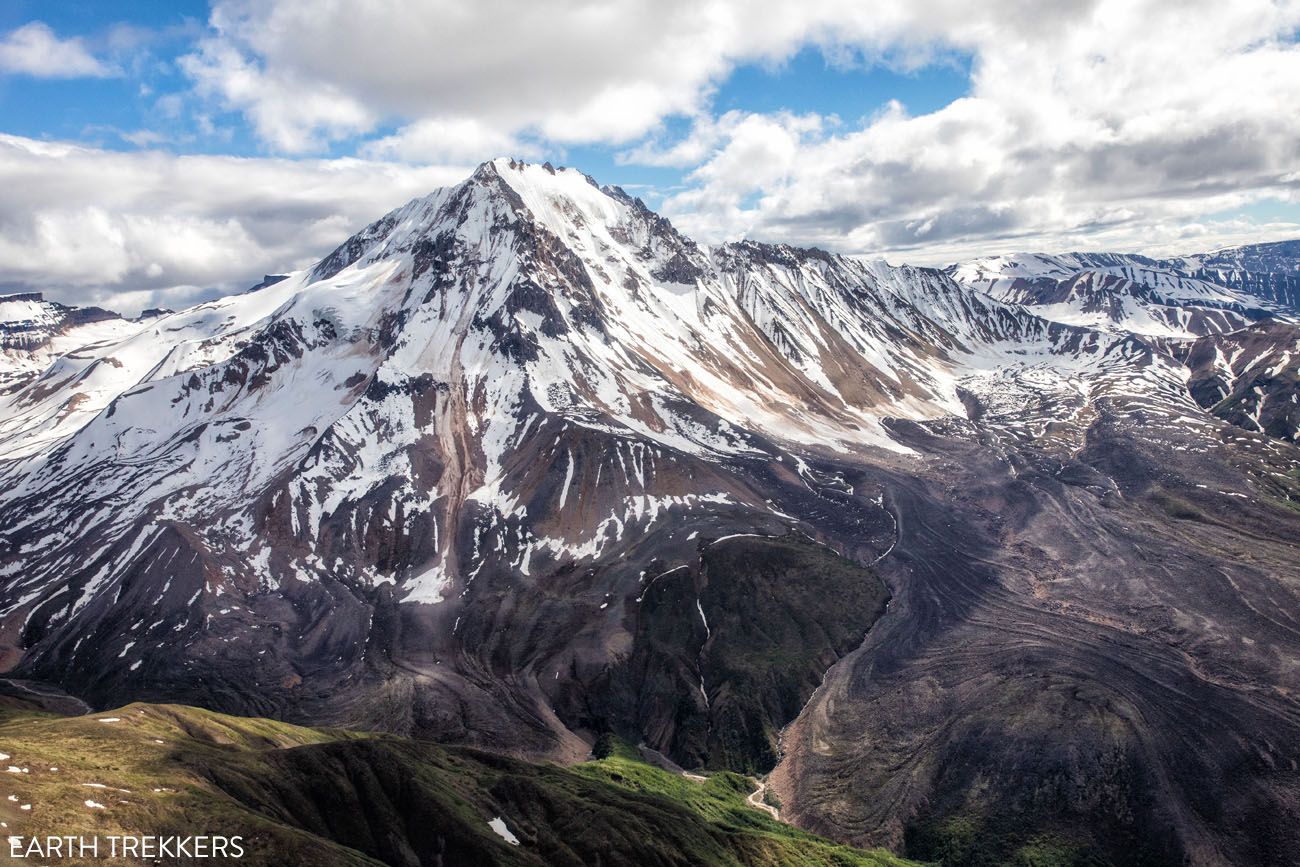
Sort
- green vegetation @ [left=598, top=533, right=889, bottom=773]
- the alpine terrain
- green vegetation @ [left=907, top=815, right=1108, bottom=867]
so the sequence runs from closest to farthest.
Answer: the alpine terrain
green vegetation @ [left=907, top=815, right=1108, bottom=867]
green vegetation @ [left=598, top=533, right=889, bottom=773]

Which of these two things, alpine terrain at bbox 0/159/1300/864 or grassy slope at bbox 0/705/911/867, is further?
alpine terrain at bbox 0/159/1300/864

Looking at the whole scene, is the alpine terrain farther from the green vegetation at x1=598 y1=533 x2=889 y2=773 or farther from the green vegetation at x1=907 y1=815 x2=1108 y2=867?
the green vegetation at x1=598 y1=533 x2=889 y2=773

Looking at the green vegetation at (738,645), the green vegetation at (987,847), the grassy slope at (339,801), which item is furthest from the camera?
the green vegetation at (738,645)

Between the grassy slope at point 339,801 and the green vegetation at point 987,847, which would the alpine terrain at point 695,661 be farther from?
the grassy slope at point 339,801

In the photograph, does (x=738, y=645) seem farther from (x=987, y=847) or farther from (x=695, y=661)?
(x=987, y=847)

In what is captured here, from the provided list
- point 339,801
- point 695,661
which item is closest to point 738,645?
point 695,661

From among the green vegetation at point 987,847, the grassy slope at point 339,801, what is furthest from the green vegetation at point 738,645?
the grassy slope at point 339,801

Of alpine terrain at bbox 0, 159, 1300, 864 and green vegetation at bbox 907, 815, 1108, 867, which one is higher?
alpine terrain at bbox 0, 159, 1300, 864

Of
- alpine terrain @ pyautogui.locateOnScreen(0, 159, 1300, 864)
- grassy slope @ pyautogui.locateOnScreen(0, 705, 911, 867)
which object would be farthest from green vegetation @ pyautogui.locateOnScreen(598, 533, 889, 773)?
grassy slope @ pyautogui.locateOnScreen(0, 705, 911, 867)

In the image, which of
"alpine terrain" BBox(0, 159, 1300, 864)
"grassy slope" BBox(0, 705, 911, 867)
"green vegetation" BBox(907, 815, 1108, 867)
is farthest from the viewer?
"green vegetation" BBox(907, 815, 1108, 867)
